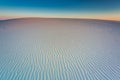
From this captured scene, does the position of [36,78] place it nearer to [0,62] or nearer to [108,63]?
[0,62]

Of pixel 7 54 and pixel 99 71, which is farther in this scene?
pixel 7 54

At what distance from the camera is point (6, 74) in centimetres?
444

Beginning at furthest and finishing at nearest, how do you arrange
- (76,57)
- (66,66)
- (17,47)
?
1. (17,47)
2. (76,57)
3. (66,66)

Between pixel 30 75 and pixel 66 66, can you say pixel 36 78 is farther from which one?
pixel 66 66

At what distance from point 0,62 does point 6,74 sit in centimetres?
117

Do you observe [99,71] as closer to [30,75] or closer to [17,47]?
[30,75]

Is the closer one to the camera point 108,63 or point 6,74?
point 6,74

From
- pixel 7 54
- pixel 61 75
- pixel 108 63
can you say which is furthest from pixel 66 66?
pixel 7 54

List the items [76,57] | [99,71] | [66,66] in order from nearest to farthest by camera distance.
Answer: [99,71] → [66,66] → [76,57]

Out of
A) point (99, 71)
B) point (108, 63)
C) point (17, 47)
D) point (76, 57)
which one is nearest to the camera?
point (99, 71)

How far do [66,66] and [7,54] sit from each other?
277cm

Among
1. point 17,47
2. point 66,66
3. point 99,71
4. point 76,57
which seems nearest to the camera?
point 99,71

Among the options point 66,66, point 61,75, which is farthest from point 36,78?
point 66,66

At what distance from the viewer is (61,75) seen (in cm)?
449
